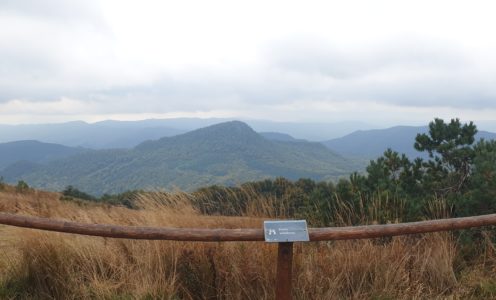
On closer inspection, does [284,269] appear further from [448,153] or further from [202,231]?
[448,153]

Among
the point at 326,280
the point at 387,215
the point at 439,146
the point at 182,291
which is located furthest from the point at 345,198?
the point at 182,291

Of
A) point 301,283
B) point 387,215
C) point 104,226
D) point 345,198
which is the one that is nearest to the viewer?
point 104,226

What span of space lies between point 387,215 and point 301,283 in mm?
2129

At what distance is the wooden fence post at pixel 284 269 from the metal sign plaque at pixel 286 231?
0.14 metres

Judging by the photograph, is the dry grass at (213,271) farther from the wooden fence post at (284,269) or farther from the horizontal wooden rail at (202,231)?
the horizontal wooden rail at (202,231)

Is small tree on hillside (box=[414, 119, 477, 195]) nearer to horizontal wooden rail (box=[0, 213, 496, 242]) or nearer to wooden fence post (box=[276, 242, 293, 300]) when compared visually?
horizontal wooden rail (box=[0, 213, 496, 242])

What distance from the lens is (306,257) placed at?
3986 mm

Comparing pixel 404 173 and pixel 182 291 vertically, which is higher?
pixel 404 173

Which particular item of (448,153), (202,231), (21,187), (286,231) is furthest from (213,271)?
(21,187)

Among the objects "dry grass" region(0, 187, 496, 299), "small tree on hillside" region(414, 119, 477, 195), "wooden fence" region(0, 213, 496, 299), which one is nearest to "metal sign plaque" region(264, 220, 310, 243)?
"wooden fence" region(0, 213, 496, 299)

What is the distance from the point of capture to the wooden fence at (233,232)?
2834mm

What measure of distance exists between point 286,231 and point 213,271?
1.17 metres

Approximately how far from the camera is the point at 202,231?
2898 mm

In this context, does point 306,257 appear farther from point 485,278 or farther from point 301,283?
point 485,278
